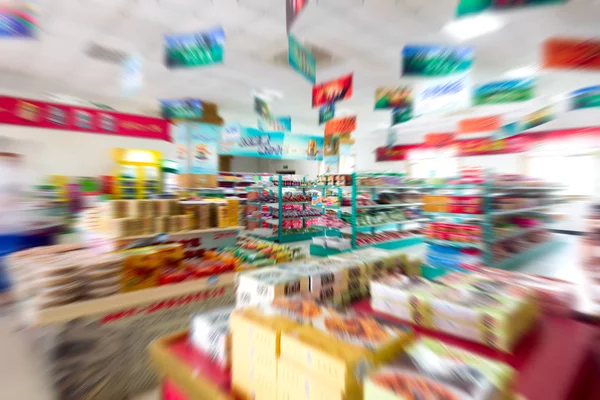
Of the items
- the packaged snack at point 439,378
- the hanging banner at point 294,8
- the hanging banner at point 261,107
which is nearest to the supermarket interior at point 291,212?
the packaged snack at point 439,378

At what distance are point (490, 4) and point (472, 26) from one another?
7.14ft

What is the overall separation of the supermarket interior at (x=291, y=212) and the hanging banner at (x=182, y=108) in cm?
5

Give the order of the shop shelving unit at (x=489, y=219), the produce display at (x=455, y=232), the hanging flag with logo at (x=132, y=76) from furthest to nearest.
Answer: the hanging flag with logo at (x=132, y=76) < the produce display at (x=455, y=232) < the shop shelving unit at (x=489, y=219)

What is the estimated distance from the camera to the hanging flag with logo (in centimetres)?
518

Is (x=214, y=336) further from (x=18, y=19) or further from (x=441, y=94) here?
(x=441, y=94)

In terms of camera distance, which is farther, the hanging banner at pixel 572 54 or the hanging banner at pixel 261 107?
the hanging banner at pixel 261 107

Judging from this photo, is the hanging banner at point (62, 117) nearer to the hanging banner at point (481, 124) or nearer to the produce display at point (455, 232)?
the produce display at point (455, 232)

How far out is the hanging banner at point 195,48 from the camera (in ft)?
12.0

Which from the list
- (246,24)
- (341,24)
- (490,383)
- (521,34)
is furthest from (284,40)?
(490,383)

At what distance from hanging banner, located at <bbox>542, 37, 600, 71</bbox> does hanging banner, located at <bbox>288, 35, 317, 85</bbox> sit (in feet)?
9.48

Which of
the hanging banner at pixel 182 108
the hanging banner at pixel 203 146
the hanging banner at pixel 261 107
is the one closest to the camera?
the hanging banner at pixel 261 107

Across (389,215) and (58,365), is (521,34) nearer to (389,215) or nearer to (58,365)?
(389,215)

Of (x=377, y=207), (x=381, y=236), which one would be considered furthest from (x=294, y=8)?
(x=381, y=236)

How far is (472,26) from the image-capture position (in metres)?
4.01
